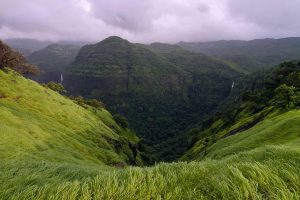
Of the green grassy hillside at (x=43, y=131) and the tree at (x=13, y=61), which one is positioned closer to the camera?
the green grassy hillside at (x=43, y=131)

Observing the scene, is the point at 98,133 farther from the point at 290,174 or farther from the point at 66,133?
the point at 290,174

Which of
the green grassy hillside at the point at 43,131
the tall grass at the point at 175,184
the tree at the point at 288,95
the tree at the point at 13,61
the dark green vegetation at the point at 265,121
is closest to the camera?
the tall grass at the point at 175,184

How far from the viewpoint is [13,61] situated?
378ft

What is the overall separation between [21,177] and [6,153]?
133ft

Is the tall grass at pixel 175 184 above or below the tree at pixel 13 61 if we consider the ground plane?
above

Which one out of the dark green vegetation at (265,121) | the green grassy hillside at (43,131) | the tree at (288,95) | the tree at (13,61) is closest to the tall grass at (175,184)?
the green grassy hillside at (43,131)

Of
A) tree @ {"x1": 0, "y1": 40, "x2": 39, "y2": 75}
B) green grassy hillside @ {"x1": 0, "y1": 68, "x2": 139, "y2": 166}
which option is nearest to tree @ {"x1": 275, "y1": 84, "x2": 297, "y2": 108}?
green grassy hillside @ {"x1": 0, "y1": 68, "x2": 139, "y2": 166}

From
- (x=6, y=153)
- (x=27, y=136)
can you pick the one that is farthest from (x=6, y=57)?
(x=6, y=153)

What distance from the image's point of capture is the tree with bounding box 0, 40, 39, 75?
110375 millimetres

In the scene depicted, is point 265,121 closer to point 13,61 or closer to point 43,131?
point 43,131

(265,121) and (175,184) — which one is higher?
(175,184)

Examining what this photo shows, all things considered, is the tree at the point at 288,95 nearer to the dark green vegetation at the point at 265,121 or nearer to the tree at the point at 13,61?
the dark green vegetation at the point at 265,121

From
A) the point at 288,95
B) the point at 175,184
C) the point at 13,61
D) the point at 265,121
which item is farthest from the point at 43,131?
the point at 288,95

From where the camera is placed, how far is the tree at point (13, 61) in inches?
4345
